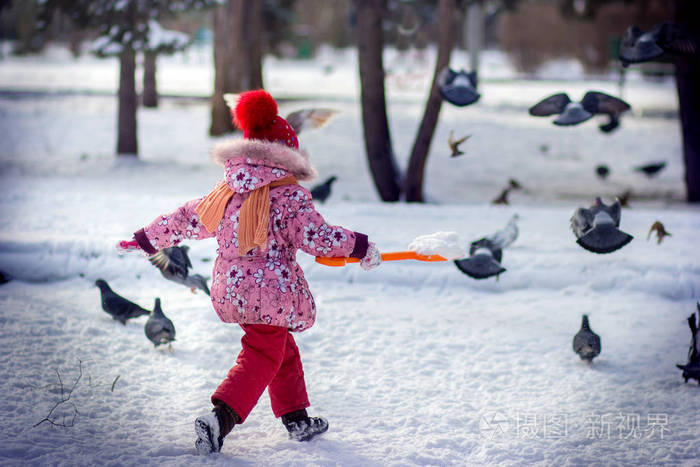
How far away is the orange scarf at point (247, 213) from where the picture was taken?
112 inches

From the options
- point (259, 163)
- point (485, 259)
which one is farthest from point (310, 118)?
point (259, 163)

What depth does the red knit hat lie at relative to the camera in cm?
300

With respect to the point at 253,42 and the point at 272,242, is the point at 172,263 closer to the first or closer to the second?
the point at 272,242

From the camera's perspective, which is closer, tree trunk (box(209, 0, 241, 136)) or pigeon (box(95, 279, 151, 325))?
pigeon (box(95, 279, 151, 325))

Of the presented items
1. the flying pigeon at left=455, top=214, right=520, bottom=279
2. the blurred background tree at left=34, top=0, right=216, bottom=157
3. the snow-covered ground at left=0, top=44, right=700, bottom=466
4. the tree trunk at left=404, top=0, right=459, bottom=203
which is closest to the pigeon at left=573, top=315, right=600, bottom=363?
the snow-covered ground at left=0, top=44, right=700, bottom=466

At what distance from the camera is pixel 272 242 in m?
2.95

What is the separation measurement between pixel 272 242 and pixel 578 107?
115 inches

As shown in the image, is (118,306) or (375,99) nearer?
(118,306)

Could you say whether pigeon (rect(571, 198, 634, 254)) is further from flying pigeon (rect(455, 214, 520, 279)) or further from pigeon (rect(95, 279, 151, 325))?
pigeon (rect(95, 279, 151, 325))

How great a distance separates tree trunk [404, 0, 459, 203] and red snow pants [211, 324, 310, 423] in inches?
190

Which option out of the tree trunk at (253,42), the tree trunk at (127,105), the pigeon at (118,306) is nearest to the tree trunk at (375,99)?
the pigeon at (118,306)

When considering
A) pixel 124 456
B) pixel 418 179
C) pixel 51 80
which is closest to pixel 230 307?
pixel 124 456

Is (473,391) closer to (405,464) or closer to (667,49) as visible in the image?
(405,464)

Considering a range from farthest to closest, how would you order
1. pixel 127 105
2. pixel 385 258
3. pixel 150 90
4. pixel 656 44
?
pixel 150 90, pixel 127 105, pixel 656 44, pixel 385 258
